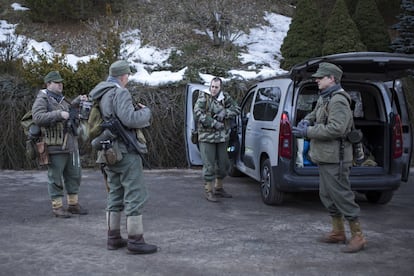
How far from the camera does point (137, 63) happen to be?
13703 millimetres

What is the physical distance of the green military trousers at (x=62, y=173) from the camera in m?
6.46

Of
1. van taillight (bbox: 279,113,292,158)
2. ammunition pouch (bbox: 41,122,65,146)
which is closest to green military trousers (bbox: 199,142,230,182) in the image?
van taillight (bbox: 279,113,292,158)

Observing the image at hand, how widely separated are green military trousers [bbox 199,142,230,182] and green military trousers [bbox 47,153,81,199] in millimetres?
1730

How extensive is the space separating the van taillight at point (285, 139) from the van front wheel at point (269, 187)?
1.33 feet

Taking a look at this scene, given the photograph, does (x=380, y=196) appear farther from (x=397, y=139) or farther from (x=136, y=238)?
(x=136, y=238)

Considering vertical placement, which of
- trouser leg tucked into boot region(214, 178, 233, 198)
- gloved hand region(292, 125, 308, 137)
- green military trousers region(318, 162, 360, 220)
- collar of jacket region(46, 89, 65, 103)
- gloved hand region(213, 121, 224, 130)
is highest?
collar of jacket region(46, 89, 65, 103)

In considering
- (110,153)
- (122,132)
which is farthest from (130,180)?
(122,132)

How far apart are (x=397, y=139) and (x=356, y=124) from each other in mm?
607

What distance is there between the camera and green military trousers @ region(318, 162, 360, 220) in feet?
16.4

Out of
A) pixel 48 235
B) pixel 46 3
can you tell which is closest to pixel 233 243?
pixel 48 235

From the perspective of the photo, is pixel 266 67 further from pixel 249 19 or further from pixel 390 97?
pixel 390 97

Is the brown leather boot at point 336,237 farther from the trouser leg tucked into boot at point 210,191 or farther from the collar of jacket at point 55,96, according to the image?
the collar of jacket at point 55,96

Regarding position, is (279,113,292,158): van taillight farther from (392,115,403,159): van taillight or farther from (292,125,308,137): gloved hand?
(392,115,403,159): van taillight

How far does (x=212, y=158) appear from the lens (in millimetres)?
7328
